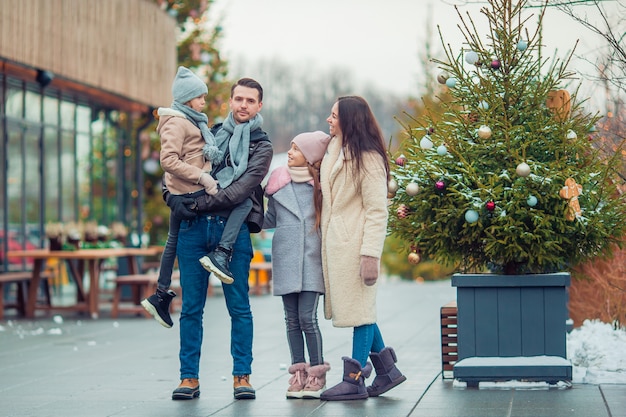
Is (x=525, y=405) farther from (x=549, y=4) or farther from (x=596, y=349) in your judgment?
(x=549, y=4)

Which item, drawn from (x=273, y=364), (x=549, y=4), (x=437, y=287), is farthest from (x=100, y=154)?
(x=549, y=4)

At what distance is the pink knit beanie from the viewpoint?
302 inches

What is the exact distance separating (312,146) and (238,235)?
0.76 m

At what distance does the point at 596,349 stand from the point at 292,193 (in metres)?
2.65

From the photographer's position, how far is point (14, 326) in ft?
47.1

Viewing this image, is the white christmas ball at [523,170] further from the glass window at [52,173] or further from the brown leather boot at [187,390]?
the glass window at [52,173]

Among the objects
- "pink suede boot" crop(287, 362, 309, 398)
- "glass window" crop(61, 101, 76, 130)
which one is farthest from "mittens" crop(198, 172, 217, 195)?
"glass window" crop(61, 101, 76, 130)

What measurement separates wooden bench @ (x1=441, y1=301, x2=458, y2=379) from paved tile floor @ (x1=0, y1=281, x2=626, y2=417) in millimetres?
121

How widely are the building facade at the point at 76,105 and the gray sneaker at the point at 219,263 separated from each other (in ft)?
27.6

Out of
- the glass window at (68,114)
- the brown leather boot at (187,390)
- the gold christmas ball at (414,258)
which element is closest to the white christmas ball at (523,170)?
the gold christmas ball at (414,258)

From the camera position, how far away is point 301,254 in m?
7.54

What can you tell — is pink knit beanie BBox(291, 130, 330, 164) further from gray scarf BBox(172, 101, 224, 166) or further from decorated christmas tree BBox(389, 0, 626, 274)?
decorated christmas tree BBox(389, 0, 626, 274)

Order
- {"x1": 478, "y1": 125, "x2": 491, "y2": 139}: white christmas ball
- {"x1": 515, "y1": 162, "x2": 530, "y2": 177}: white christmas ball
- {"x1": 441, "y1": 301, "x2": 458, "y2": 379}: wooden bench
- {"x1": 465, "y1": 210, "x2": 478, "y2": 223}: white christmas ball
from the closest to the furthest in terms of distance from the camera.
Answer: {"x1": 515, "y1": 162, "x2": 530, "y2": 177}: white christmas ball < {"x1": 465, "y1": 210, "x2": 478, "y2": 223}: white christmas ball < {"x1": 478, "y1": 125, "x2": 491, "y2": 139}: white christmas ball < {"x1": 441, "y1": 301, "x2": 458, "y2": 379}: wooden bench

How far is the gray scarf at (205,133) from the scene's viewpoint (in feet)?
24.7
